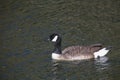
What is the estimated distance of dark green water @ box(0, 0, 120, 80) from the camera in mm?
24984

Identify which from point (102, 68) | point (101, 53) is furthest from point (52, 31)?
point (102, 68)

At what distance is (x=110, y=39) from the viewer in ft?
92.5

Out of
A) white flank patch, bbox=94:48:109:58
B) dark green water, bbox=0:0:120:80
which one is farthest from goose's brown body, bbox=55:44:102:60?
dark green water, bbox=0:0:120:80

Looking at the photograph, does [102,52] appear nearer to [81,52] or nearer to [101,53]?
[101,53]

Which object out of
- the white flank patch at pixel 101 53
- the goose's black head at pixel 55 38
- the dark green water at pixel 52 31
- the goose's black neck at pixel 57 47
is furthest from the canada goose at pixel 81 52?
the goose's black head at pixel 55 38

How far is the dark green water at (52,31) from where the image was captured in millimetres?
24984

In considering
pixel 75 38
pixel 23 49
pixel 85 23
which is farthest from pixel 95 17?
pixel 23 49

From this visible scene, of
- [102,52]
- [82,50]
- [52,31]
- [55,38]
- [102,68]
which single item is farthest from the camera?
[52,31]

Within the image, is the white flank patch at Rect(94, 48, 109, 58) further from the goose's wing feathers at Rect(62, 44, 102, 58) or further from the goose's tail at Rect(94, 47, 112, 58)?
the goose's wing feathers at Rect(62, 44, 102, 58)

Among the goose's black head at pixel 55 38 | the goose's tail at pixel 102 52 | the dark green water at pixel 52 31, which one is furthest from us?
the goose's black head at pixel 55 38

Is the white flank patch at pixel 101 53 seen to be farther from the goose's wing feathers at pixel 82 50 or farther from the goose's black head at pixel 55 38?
the goose's black head at pixel 55 38

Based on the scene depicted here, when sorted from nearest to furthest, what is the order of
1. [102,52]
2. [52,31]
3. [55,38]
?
1. [102,52]
2. [55,38]
3. [52,31]

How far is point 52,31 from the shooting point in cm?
3020

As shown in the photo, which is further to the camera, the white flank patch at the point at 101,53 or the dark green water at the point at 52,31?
the white flank patch at the point at 101,53
